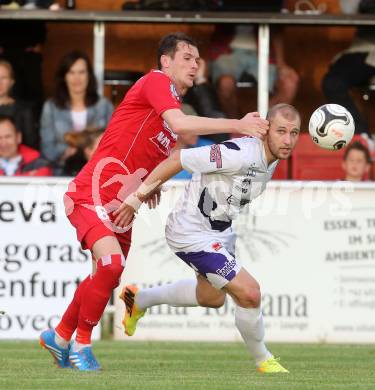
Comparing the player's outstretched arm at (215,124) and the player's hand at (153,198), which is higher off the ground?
the player's outstretched arm at (215,124)

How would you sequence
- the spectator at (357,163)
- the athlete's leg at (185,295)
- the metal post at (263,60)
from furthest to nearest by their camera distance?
1. the metal post at (263,60)
2. the spectator at (357,163)
3. the athlete's leg at (185,295)

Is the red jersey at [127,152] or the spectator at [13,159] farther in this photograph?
the spectator at [13,159]

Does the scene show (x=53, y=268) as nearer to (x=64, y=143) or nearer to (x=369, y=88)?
(x=64, y=143)

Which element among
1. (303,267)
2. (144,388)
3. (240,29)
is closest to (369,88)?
(240,29)

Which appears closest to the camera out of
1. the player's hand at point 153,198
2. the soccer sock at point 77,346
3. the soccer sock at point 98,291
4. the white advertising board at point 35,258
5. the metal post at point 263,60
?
the soccer sock at point 98,291

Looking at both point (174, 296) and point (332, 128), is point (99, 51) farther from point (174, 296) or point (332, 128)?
point (332, 128)

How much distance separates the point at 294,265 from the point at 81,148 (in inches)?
106

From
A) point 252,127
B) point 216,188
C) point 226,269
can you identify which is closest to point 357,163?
point 216,188

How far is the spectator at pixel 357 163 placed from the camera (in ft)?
44.6

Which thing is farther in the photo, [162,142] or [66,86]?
[66,86]

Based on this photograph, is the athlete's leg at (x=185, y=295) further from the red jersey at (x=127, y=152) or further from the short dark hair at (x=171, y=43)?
the short dark hair at (x=171, y=43)

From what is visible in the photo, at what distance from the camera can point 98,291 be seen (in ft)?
28.0

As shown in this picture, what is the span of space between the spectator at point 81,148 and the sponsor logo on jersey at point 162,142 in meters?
4.59

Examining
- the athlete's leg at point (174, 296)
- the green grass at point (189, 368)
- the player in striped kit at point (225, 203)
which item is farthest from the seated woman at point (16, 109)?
the player in striped kit at point (225, 203)
